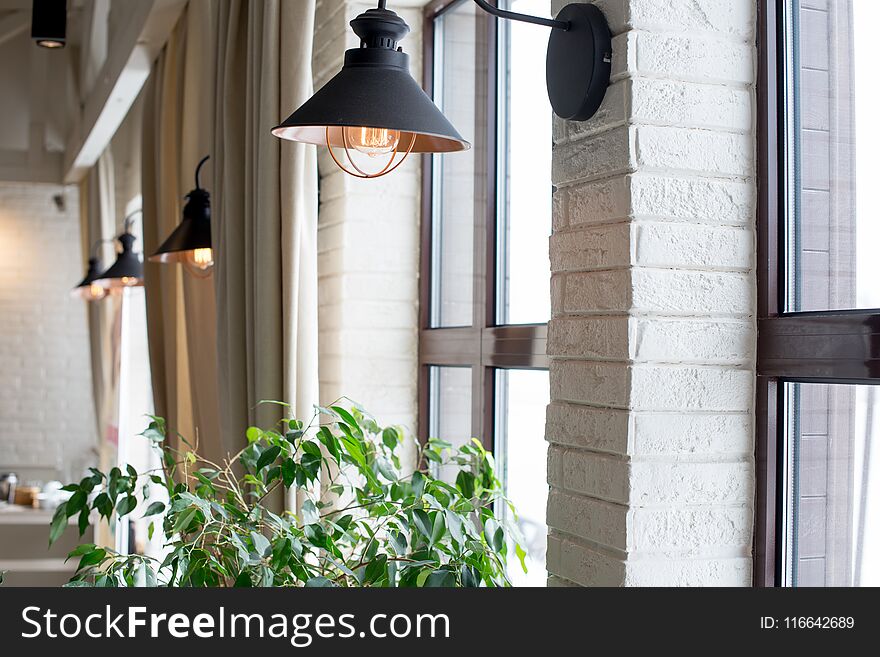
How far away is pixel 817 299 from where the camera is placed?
1.28 meters

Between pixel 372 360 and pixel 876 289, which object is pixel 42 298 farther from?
pixel 876 289

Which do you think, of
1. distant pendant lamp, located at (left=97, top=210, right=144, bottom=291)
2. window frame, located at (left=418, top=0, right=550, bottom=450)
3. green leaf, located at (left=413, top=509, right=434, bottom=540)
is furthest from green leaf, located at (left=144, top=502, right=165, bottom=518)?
distant pendant lamp, located at (left=97, top=210, right=144, bottom=291)

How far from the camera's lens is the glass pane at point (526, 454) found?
199 cm

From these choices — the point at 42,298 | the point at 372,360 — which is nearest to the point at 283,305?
the point at 372,360

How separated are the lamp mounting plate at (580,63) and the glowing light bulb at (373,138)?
0.24 m

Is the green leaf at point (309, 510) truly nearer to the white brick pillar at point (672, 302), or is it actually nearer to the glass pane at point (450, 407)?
the white brick pillar at point (672, 302)

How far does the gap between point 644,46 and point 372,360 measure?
131cm

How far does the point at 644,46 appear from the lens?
51.5 inches

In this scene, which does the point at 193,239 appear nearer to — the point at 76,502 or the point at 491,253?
the point at 491,253

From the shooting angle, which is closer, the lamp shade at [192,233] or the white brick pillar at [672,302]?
the white brick pillar at [672,302]

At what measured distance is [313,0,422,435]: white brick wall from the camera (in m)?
2.43

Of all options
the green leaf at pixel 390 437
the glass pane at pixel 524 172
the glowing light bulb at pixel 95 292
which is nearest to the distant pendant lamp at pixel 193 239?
the glass pane at pixel 524 172

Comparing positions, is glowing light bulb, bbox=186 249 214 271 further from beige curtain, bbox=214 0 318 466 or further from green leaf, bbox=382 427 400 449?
green leaf, bbox=382 427 400 449

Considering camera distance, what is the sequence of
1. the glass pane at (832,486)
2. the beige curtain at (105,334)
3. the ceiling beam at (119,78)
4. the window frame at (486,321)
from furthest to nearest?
1. the beige curtain at (105,334)
2. the ceiling beam at (119,78)
3. the window frame at (486,321)
4. the glass pane at (832,486)
